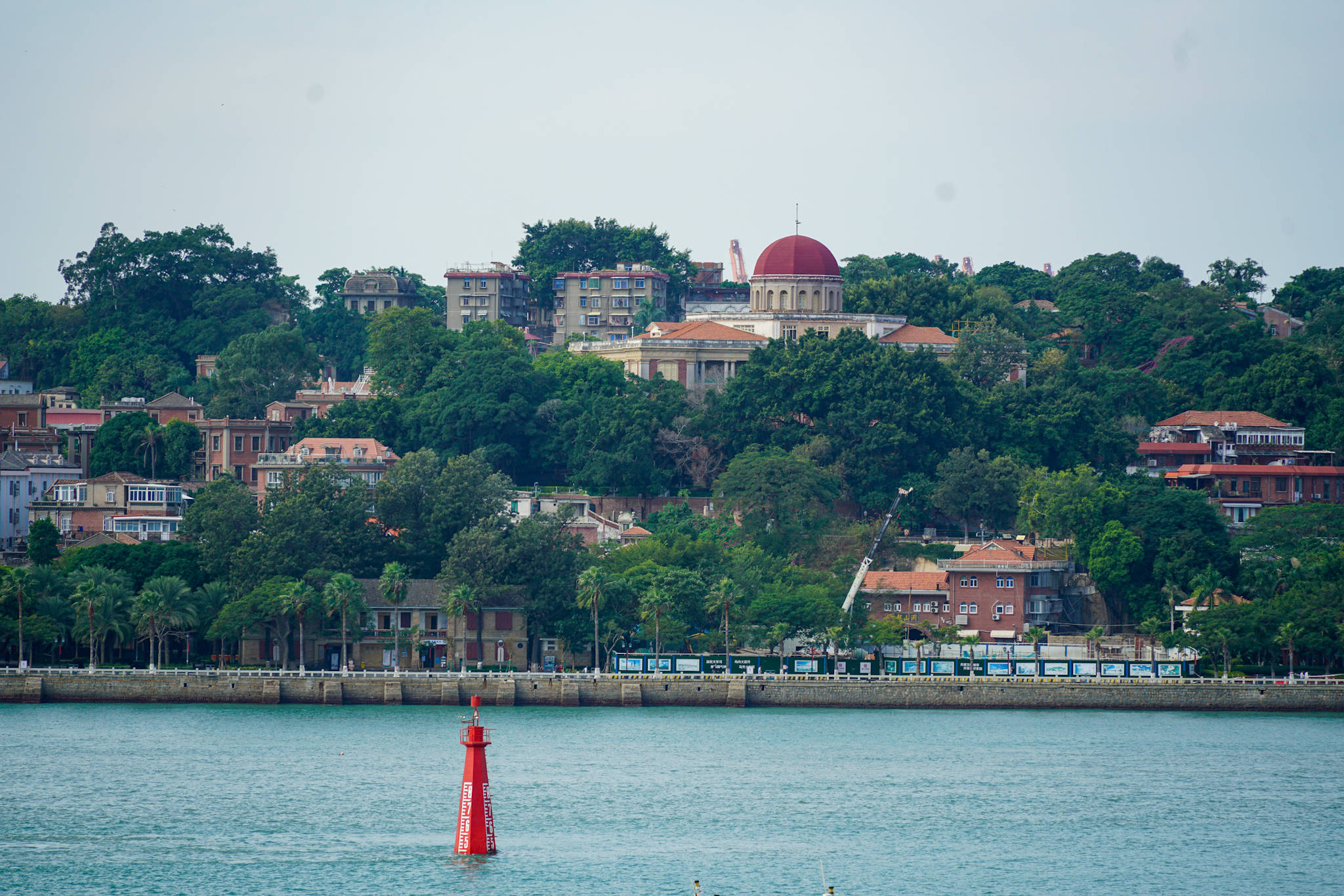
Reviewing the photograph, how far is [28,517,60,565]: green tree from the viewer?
93.6 m

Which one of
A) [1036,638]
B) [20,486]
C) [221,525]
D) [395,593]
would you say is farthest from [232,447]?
[1036,638]

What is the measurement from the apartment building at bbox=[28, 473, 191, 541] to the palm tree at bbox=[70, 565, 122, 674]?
18263mm

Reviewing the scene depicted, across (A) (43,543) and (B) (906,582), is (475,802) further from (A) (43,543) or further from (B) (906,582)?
(A) (43,543)

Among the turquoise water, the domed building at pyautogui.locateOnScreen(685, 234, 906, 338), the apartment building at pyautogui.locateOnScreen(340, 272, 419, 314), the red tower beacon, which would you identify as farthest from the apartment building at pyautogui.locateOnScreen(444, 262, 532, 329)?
the red tower beacon

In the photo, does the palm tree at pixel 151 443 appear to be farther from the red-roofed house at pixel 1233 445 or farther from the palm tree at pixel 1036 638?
the red-roofed house at pixel 1233 445

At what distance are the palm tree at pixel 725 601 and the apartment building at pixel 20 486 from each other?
34.8 m

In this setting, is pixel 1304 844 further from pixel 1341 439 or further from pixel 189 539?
pixel 1341 439

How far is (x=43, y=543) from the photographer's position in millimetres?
94188

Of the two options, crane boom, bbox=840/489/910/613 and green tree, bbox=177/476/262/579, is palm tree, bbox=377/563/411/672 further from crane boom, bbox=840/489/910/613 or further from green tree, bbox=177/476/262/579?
crane boom, bbox=840/489/910/613

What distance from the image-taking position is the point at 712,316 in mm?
130625

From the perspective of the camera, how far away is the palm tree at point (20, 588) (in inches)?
3260

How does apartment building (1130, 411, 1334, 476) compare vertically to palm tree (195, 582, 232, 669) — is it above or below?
above

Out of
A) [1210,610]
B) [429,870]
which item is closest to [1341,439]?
[1210,610]

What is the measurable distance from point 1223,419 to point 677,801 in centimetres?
6391
